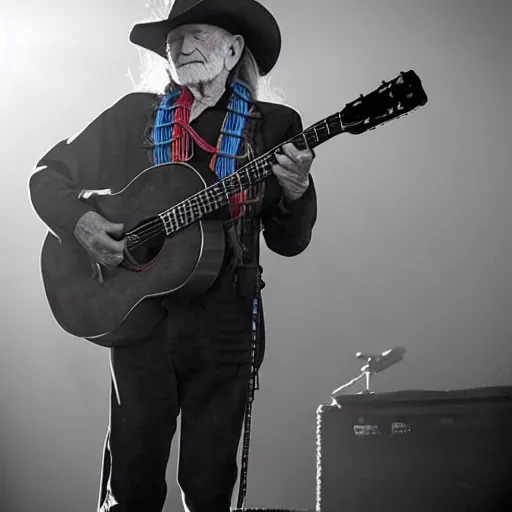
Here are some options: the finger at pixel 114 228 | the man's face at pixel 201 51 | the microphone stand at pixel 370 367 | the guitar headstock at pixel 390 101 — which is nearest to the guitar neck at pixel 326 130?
the guitar headstock at pixel 390 101

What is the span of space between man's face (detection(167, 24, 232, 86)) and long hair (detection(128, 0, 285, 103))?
0.05m

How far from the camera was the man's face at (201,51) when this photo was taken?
2.00 meters

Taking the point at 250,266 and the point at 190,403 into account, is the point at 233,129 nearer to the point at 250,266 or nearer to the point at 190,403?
the point at 250,266

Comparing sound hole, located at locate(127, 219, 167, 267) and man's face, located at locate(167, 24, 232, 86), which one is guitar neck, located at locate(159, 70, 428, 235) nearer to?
sound hole, located at locate(127, 219, 167, 267)

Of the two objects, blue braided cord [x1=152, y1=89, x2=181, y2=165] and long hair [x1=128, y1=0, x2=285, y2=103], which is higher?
long hair [x1=128, y1=0, x2=285, y2=103]

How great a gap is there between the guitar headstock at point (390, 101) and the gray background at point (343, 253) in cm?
28

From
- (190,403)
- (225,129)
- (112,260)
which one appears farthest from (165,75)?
(190,403)

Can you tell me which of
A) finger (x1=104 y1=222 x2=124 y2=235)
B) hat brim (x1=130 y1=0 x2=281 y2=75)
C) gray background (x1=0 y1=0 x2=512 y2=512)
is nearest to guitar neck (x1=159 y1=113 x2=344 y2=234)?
finger (x1=104 y1=222 x2=124 y2=235)

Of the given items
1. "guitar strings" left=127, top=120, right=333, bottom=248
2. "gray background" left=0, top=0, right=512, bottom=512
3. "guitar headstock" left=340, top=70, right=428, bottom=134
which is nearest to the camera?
"guitar headstock" left=340, top=70, right=428, bottom=134

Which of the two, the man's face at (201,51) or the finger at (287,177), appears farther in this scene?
the man's face at (201,51)

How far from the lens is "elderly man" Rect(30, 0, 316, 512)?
192 cm

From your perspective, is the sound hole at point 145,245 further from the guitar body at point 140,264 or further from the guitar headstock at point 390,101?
the guitar headstock at point 390,101

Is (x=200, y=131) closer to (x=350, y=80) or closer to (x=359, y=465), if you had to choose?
(x=350, y=80)

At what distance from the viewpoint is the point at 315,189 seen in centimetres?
208
